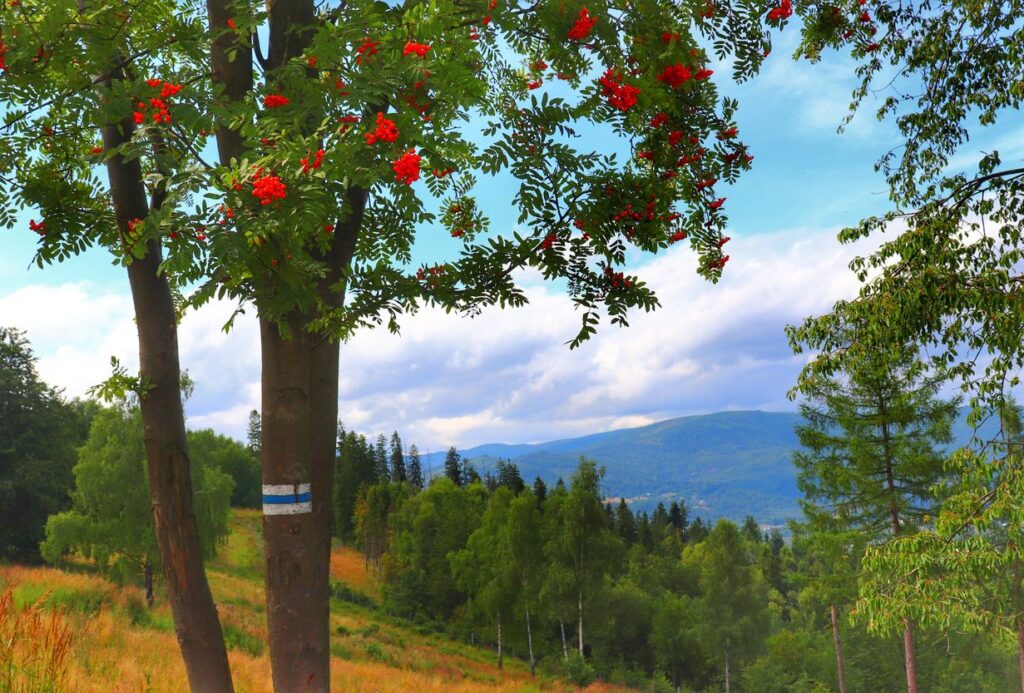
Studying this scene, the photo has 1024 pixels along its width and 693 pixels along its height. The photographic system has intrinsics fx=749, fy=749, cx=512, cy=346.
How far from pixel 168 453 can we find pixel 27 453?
3501cm

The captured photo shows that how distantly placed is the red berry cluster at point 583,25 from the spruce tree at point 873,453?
21.8 m

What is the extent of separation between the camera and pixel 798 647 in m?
49.0

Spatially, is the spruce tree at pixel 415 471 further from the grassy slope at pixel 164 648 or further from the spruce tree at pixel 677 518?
the grassy slope at pixel 164 648

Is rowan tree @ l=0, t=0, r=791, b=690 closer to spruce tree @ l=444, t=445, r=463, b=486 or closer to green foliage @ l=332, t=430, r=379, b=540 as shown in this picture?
green foliage @ l=332, t=430, r=379, b=540

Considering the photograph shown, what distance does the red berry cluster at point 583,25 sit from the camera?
6145 mm

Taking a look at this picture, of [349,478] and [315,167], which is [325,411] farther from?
[349,478]

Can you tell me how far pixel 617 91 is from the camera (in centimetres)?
616

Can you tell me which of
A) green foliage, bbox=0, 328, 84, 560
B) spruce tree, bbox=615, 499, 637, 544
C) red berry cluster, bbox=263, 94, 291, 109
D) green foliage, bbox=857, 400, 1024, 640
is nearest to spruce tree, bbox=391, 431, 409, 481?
spruce tree, bbox=615, 499, 637, 544

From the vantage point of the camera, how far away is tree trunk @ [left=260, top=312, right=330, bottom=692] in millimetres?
6535

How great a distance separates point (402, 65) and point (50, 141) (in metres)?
4.94

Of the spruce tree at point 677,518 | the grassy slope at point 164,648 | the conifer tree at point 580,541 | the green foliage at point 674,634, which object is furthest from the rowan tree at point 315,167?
the spruce tree at point 677,518

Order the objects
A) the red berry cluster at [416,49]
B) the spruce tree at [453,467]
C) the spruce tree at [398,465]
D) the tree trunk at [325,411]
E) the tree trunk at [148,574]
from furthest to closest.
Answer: the spruce tree at [398,465]
the spruce tree at [453,467]
the tree trunk at [148,574]
the tree trunk at [325,411]
the red berry cluster at [416,49]

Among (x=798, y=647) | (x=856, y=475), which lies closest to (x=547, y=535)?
(x=856, y=475)

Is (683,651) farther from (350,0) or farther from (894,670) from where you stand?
(350,0)
